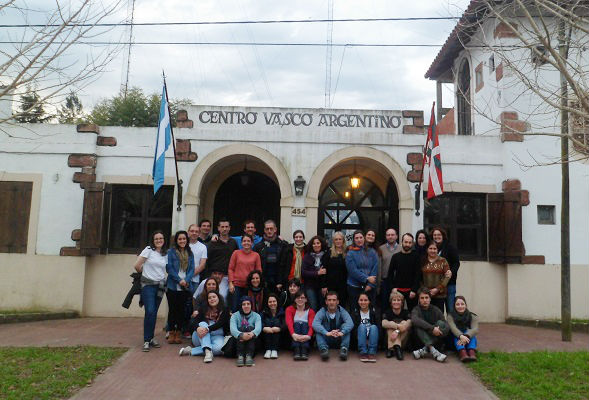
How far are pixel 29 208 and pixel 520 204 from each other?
9.62 metres

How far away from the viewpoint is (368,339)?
640 cm

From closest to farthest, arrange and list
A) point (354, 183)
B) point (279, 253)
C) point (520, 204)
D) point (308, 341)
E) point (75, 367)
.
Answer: point (75, 367) < point (308, 341) < point (279, 253) < point (520, 204) < point (354, 183)

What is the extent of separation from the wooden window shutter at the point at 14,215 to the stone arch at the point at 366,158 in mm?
5540

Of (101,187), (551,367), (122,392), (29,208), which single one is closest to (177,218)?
(101,187)

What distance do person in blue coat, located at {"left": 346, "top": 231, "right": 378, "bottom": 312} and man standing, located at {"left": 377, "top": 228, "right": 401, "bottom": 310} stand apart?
310mm

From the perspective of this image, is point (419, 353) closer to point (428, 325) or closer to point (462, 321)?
point (428, 325)

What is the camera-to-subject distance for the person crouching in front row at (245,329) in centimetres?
605

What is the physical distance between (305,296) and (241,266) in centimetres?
101

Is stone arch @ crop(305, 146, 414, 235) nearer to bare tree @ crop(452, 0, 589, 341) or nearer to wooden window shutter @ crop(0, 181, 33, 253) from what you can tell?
bare tree @ crop(452, 0, 589, 341)

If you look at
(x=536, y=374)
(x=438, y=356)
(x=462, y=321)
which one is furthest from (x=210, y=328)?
(x=536, y=374)

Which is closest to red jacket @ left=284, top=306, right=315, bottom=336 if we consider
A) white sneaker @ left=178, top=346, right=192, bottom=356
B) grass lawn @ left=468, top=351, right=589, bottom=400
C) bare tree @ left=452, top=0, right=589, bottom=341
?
white sneaker @ left=178, top=346, right=192, bottom=356

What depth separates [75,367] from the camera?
18.7ft

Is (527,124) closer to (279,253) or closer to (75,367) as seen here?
(279,253)

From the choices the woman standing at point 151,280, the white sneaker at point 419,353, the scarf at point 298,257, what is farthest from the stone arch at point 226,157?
the white sneaker at point 419,353
